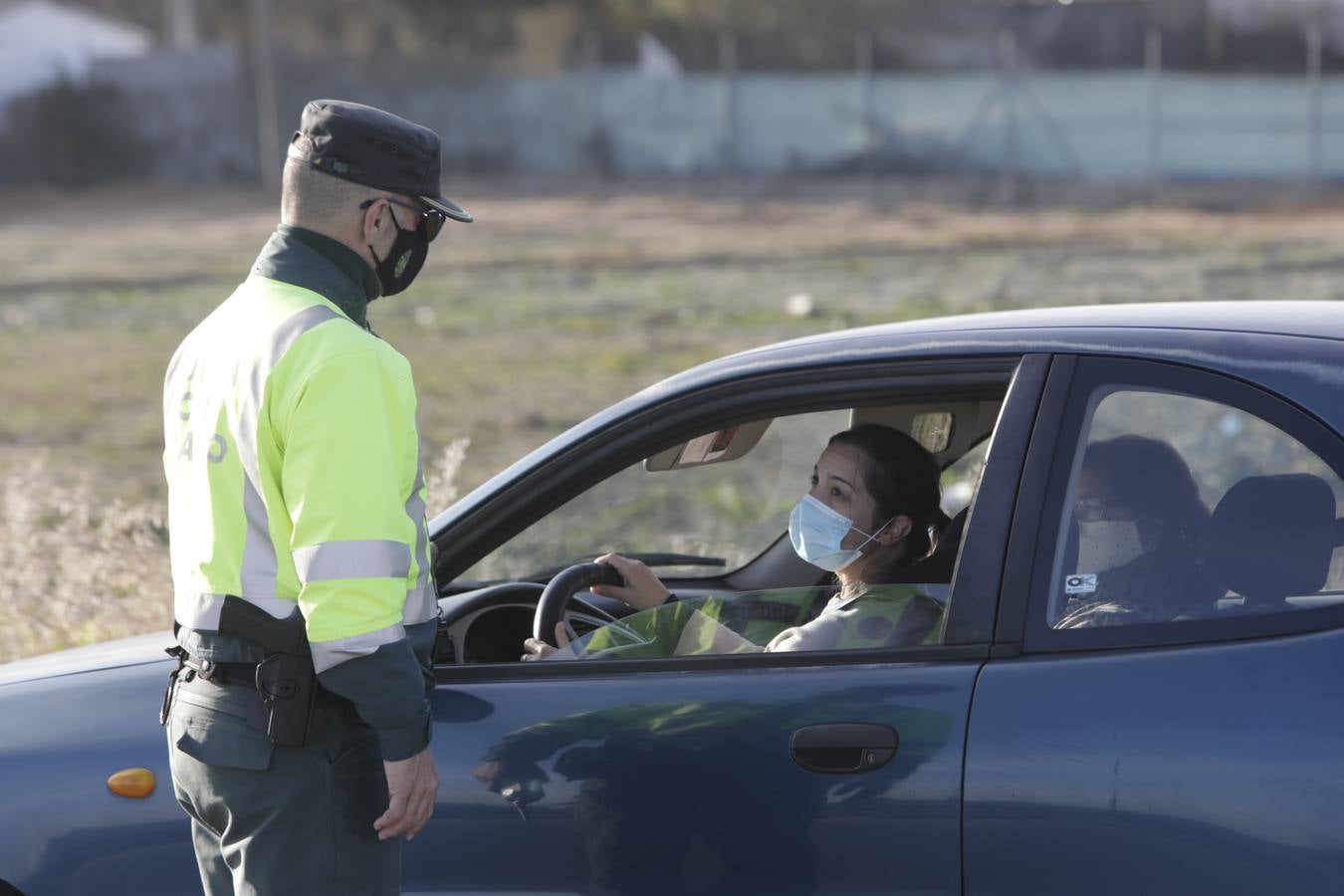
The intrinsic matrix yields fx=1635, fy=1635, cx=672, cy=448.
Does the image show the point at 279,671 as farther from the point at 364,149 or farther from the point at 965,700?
the point at 965,700

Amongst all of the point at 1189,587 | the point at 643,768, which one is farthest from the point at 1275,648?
the point at 643,768

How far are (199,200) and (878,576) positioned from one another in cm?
3348

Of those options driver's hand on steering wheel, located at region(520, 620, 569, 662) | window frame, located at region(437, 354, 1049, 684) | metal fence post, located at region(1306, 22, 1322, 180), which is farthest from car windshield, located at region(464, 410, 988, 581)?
metal fence post, located at region(1306, 22, 1322, 180)

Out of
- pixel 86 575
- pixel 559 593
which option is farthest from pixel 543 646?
pixel 86 575

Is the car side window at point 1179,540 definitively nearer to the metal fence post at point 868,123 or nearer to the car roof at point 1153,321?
the car roof at point 1153,321

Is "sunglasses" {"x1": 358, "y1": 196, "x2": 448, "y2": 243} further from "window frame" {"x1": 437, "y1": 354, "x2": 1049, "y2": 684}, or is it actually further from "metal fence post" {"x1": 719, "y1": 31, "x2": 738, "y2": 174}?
"metal fence post" {"x1": 719, "y1": 31, "x2": 738, "y2": 174}

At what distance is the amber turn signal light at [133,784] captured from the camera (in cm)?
287

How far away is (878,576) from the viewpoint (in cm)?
325

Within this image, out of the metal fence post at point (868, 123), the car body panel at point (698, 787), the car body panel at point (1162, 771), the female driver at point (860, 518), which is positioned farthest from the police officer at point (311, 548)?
the metal fence post at point (868, 123)

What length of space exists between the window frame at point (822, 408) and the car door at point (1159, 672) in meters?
0.04

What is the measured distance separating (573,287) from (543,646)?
15933 mm

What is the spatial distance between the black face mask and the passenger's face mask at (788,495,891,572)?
3.17ft

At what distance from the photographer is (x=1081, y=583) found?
2510 mm

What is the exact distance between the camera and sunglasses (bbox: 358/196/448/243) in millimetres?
2619
